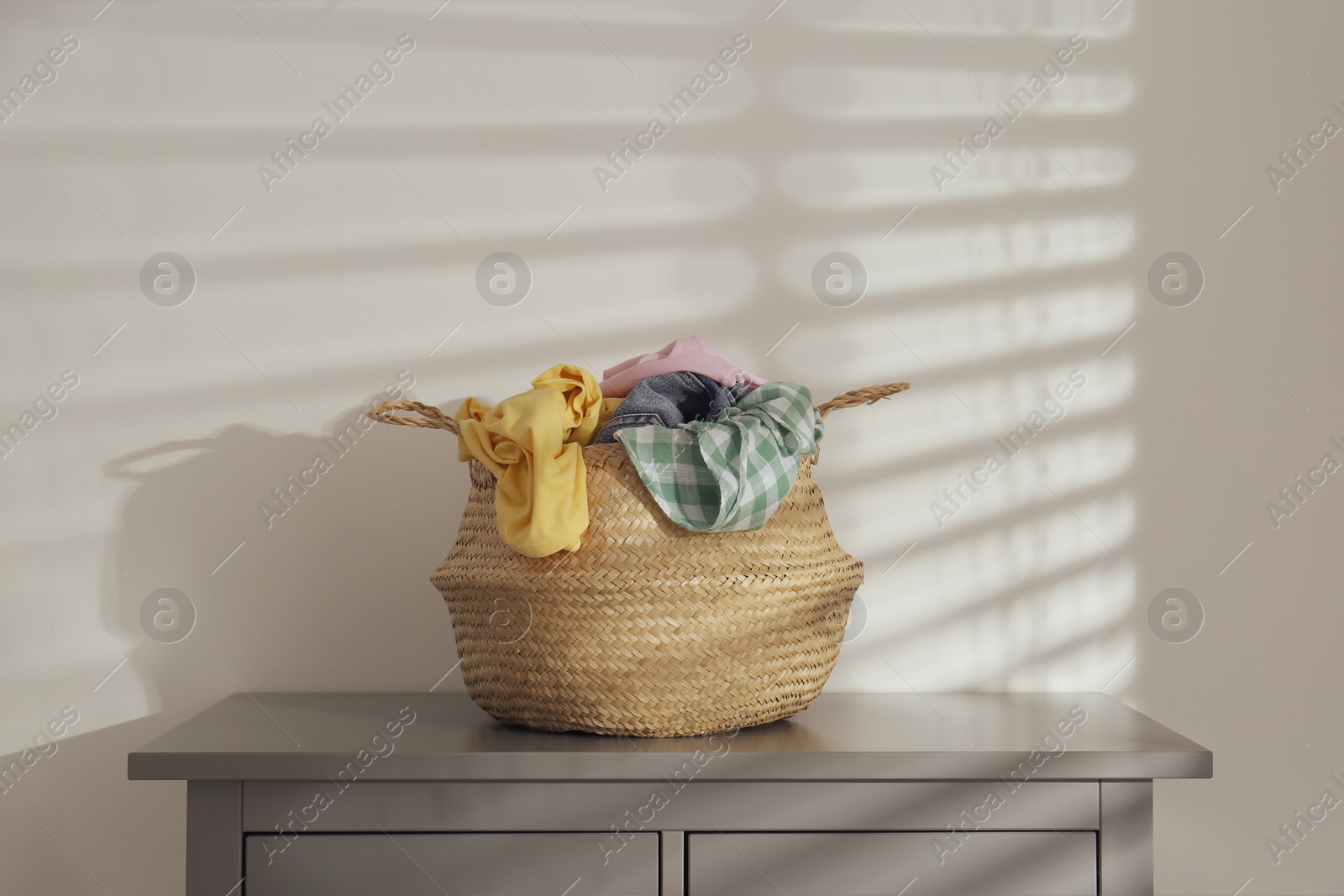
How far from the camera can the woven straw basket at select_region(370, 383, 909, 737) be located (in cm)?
98

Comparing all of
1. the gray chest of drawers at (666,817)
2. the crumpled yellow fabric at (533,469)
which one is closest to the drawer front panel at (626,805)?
the gray chest of drawers at (666,817)

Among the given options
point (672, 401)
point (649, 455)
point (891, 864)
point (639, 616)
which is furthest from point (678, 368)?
point (891, 864)

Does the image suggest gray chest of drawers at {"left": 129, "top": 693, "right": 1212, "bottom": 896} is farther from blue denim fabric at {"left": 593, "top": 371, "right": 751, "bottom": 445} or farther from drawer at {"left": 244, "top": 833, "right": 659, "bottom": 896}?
blue denim fabric at {"left": 593, "top": 371, "right": 751, "bottom": 445}

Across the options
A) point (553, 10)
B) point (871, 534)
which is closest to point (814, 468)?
point (871, 534)

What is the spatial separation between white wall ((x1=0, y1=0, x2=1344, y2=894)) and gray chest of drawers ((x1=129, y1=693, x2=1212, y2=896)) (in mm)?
403

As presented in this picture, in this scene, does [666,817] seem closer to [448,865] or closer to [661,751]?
[661,751]

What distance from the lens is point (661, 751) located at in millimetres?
952

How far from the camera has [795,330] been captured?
1393mm

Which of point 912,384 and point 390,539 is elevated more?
point 912,384

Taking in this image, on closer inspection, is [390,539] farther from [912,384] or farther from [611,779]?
[912,384]

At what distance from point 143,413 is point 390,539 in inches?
15.5

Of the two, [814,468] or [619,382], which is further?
[814,468]

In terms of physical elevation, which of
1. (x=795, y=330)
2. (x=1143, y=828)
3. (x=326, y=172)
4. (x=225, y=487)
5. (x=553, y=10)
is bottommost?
(x=1143, y=828)

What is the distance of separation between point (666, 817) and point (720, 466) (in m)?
0.36
